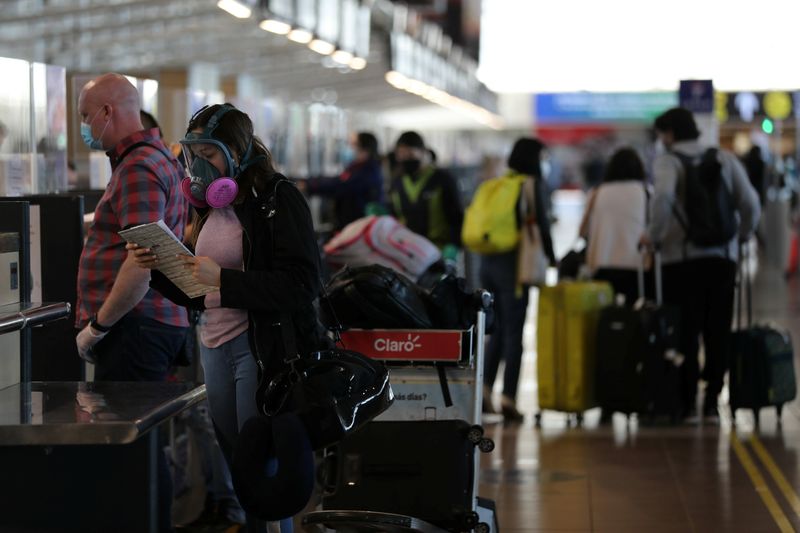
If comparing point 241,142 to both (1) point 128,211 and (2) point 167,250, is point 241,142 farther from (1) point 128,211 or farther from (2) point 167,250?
(1) point 128,211

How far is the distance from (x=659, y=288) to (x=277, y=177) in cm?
Result: 446

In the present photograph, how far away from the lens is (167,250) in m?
3.67

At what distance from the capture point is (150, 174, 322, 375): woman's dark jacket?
11.9ft

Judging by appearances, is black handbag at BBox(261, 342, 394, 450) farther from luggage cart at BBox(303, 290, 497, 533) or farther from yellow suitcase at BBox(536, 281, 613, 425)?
yellow suitcase at BBox(536, 281, 613, 425)

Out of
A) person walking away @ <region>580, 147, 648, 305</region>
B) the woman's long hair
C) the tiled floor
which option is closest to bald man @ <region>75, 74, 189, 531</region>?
the woman's long hair

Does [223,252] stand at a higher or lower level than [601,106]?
lower

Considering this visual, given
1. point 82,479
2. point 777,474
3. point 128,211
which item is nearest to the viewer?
point 82,479

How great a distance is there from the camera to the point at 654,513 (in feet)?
19.0

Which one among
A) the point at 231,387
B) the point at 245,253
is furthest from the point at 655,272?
the point at 245,253

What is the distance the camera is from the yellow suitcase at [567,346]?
7.70 m

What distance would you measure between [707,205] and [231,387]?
4.43 meters

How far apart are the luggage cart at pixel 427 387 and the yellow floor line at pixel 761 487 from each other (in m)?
1.54

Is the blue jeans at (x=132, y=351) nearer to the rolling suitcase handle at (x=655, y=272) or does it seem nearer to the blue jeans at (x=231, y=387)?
the blue jeans at (x=231, y=387)

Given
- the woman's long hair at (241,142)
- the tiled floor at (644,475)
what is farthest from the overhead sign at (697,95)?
the woman's long hair at (241,142)
